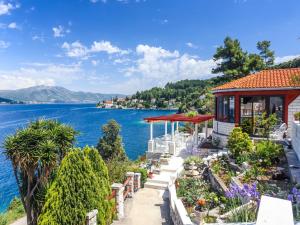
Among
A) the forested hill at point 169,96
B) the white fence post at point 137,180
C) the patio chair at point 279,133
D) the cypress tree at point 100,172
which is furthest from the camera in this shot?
the forested hill at point 169,96

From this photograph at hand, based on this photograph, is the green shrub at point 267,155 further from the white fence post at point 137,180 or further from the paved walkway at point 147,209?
the white fence post at point 137,180

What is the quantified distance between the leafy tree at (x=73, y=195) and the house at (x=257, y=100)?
11287 millimetres

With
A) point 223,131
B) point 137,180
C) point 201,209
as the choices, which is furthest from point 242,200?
point 223,131

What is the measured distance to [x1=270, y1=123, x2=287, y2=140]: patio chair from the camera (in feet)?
47.7

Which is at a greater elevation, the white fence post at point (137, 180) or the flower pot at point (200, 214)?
the flower pot at point (200, 214)

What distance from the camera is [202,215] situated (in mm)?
7477

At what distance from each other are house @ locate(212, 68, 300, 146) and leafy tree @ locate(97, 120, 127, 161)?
12.3m

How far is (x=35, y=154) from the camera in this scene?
759 centimetres

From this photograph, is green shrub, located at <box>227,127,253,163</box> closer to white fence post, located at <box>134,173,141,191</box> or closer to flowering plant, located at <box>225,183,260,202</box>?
white fence post, located at <box>134,173,141,191</box>

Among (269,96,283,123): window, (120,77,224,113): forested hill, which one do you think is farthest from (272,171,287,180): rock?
(120,77,224,113): forested hill

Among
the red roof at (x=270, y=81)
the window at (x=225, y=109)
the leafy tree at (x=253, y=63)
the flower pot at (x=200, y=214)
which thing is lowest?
the flower pot at (x=200, y=214)

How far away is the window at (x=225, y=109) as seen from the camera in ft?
57.0

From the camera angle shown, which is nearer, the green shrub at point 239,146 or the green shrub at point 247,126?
the green shrub at point 239,146

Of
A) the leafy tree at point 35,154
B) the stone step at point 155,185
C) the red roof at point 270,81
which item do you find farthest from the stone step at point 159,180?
the red roof at point 270,81
